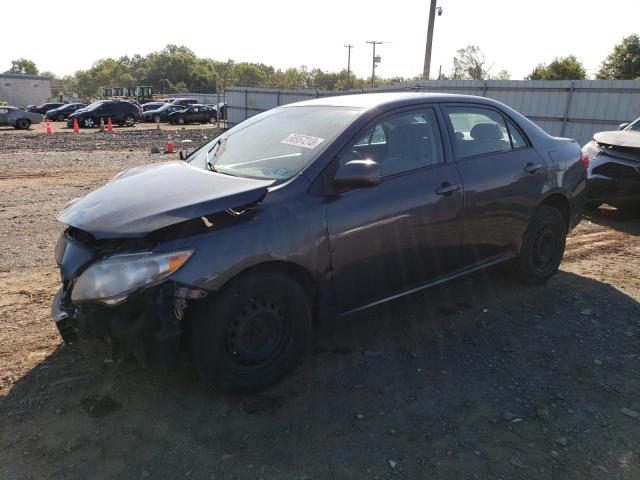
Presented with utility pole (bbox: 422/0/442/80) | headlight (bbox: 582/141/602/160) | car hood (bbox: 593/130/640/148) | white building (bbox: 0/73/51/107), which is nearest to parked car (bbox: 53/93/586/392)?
car hood (bbox: 593/130/640/148)

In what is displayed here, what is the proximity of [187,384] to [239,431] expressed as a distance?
1.85 ft

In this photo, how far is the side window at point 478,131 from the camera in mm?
3885

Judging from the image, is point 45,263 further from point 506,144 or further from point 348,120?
point 506,144

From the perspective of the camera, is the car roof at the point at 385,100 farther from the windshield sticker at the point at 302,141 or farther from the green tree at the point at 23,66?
the green tree at the point at 23,66

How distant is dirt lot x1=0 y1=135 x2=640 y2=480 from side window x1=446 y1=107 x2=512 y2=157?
134cm

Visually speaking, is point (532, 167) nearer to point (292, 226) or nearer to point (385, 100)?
point (385, 100)

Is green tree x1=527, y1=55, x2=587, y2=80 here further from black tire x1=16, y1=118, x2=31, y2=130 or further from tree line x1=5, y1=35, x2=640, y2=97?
black tire x1=16, y1=118, x2=31, y2=130

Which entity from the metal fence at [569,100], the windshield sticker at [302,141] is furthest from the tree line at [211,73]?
the windshield sticker at [302,141]

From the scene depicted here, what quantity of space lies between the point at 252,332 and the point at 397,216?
125cm

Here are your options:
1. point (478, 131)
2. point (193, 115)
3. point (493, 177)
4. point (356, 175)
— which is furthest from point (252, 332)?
point (193, 115)

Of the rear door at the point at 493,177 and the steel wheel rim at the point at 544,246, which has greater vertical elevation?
the rear door at the point at 493,177

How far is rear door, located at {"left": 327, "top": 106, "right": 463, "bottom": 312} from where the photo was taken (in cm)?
313

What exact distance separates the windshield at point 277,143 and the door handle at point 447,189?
82 cm

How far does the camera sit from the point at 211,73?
360ft
